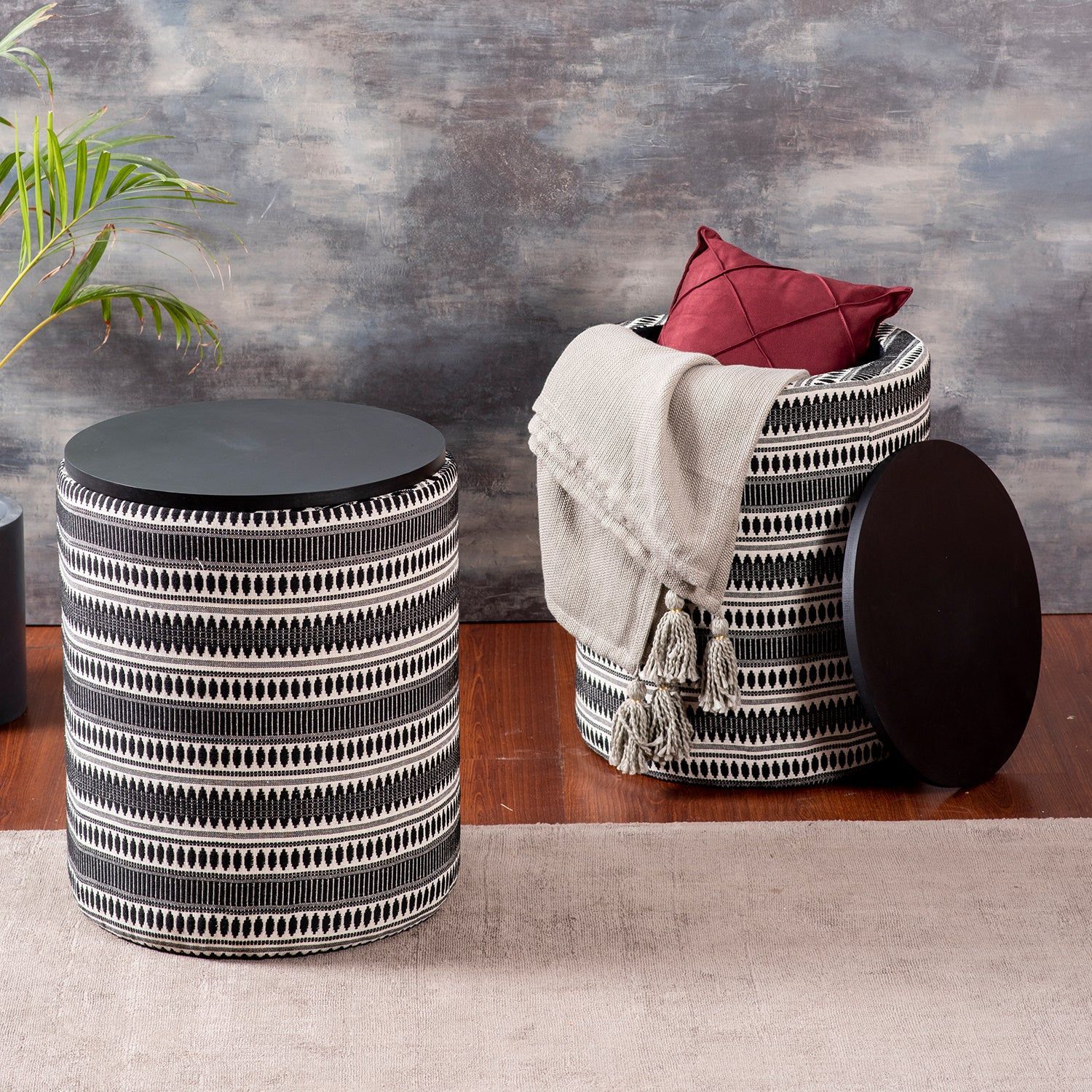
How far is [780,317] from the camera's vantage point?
214 cm

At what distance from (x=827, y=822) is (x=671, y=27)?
1.34m

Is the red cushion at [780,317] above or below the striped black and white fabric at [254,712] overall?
above

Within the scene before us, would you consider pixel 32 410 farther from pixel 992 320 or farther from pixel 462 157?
pixel 992 320

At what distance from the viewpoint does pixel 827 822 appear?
1992 millimetres

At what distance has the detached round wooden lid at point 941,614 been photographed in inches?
78.1

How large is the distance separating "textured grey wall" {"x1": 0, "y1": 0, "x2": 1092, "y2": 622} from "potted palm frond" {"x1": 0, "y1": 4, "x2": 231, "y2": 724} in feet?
0.16

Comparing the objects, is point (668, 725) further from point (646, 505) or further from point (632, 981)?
point (632, 981)

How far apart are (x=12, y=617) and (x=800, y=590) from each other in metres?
1.20

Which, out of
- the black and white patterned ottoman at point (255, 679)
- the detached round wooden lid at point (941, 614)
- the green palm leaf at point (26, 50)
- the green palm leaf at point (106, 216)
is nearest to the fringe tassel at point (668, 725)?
the detached round wooden lid at point (941, 614)

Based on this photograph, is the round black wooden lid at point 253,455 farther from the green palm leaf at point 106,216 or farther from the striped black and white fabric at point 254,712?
the green palm leaf at point 106,216

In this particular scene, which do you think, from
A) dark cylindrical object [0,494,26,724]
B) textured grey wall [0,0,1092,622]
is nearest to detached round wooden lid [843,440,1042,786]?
textured grey wall [0,0,1092,622]

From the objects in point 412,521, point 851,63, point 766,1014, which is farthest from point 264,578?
point 851,63

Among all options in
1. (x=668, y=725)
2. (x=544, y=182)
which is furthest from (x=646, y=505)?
(x=544, y=182)

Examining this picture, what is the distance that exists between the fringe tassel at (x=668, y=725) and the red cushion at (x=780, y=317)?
0.50 m
